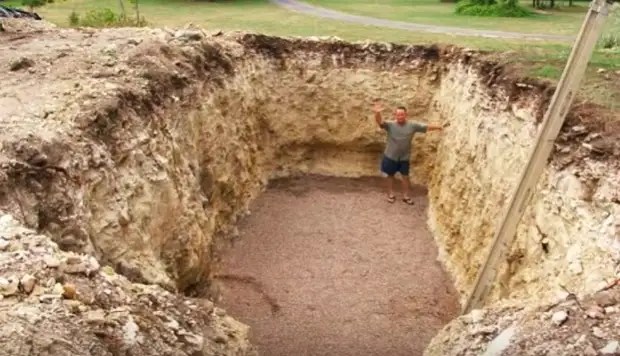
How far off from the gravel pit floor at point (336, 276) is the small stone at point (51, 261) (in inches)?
182

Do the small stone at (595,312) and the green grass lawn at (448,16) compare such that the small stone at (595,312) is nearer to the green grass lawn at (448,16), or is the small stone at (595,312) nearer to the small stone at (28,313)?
the small stone at (28,313)

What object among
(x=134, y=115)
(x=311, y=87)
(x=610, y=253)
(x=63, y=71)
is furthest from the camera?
(x=311, y=87)

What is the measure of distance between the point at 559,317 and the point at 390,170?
929 cm

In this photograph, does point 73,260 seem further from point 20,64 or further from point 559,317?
point 20,64

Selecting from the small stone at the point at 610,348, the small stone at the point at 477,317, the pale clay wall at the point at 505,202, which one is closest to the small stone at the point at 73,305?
the small stone at the point at 477,317

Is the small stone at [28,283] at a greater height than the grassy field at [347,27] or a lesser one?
lesser

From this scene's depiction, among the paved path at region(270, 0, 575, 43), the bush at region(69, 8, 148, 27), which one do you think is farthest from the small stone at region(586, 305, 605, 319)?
the bush at region(69, 8, 148, 27)

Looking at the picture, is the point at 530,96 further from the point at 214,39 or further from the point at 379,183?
the point at 214,39

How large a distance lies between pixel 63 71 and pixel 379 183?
26.6 ft

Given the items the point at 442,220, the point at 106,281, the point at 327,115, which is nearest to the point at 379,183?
the point at 327,115

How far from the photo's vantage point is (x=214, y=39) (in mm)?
14055

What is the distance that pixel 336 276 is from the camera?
1137 cm

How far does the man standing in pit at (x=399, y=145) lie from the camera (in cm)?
1397

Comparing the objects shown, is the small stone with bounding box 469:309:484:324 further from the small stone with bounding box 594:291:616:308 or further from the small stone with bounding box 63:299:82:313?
the small stone with bounding box 63:299:82:313
